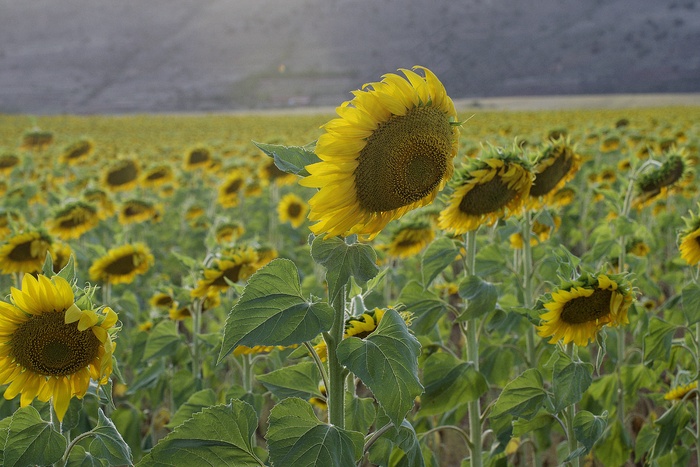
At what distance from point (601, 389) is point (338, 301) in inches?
63.3

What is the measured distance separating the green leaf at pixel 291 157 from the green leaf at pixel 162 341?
4.36 ft

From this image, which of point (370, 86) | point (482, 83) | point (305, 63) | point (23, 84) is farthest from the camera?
point (305, 63)

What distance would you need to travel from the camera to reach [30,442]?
134 centimetres

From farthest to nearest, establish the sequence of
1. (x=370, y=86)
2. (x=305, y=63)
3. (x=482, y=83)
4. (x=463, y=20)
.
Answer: (x=463, y=20) < (x=305, y=63) < (x=482, y=83) < (x=370, y=86)

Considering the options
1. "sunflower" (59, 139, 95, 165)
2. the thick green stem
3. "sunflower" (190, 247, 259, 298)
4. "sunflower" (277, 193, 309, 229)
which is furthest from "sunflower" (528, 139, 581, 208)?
"sunflower" (59, 139, 95, 165)

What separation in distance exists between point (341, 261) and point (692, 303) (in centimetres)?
140

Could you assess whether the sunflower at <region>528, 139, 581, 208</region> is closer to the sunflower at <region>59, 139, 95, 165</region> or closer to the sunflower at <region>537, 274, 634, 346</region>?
the sunflower at <region>537, 274, 634, 346</region>

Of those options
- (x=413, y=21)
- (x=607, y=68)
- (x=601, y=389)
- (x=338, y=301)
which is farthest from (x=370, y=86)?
(x=413, y=21)

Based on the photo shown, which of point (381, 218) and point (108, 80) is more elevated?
point (381, 218)

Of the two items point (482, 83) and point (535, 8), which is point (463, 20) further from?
point (482, 83)

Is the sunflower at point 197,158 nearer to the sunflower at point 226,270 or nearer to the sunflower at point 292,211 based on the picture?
the sunflower at point 292,211

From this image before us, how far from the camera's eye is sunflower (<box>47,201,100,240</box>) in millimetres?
3531

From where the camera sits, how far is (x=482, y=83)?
7431cm

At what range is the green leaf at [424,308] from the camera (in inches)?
81.5
